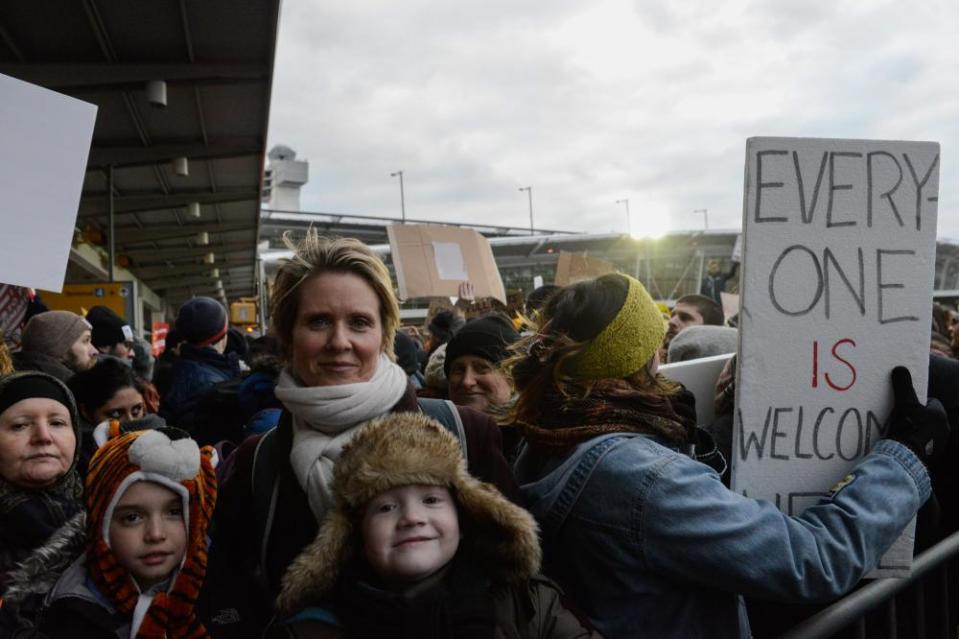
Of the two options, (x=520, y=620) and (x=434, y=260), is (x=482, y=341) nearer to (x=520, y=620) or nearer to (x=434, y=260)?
(x=520, y=620)

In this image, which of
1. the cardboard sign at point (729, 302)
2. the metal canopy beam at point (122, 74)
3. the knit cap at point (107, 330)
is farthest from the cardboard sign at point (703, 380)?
the metal canopy beam at point (122, 74)

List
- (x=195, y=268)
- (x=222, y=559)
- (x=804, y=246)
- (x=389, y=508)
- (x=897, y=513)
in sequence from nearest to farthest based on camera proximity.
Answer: (x=389, y=508) → (x=897, y=513) → (x=804, y=246) → (x=222, y=559) → (x=195, y=268)

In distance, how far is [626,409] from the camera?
1.61 meters

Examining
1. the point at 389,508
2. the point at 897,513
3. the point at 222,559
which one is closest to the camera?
the point at 389,508

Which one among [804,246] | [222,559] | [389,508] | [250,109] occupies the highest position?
[250,109]

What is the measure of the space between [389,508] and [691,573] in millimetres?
609

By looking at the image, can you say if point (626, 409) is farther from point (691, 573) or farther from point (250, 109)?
point (250, 109)

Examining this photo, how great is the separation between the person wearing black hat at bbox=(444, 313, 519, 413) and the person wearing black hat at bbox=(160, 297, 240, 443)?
1.47 meters

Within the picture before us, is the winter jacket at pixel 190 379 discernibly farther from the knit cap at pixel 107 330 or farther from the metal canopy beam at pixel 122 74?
the metal canopy beam at pixel 122 74

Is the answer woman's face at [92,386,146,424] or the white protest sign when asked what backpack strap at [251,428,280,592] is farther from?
woman's face at [92,386,146,424]

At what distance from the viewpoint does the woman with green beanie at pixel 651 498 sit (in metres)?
1.47

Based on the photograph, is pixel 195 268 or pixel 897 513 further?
pixel 195 268

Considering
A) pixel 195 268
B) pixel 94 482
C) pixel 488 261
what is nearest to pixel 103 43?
pixel 488 261

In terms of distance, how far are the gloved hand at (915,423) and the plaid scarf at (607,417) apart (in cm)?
49
